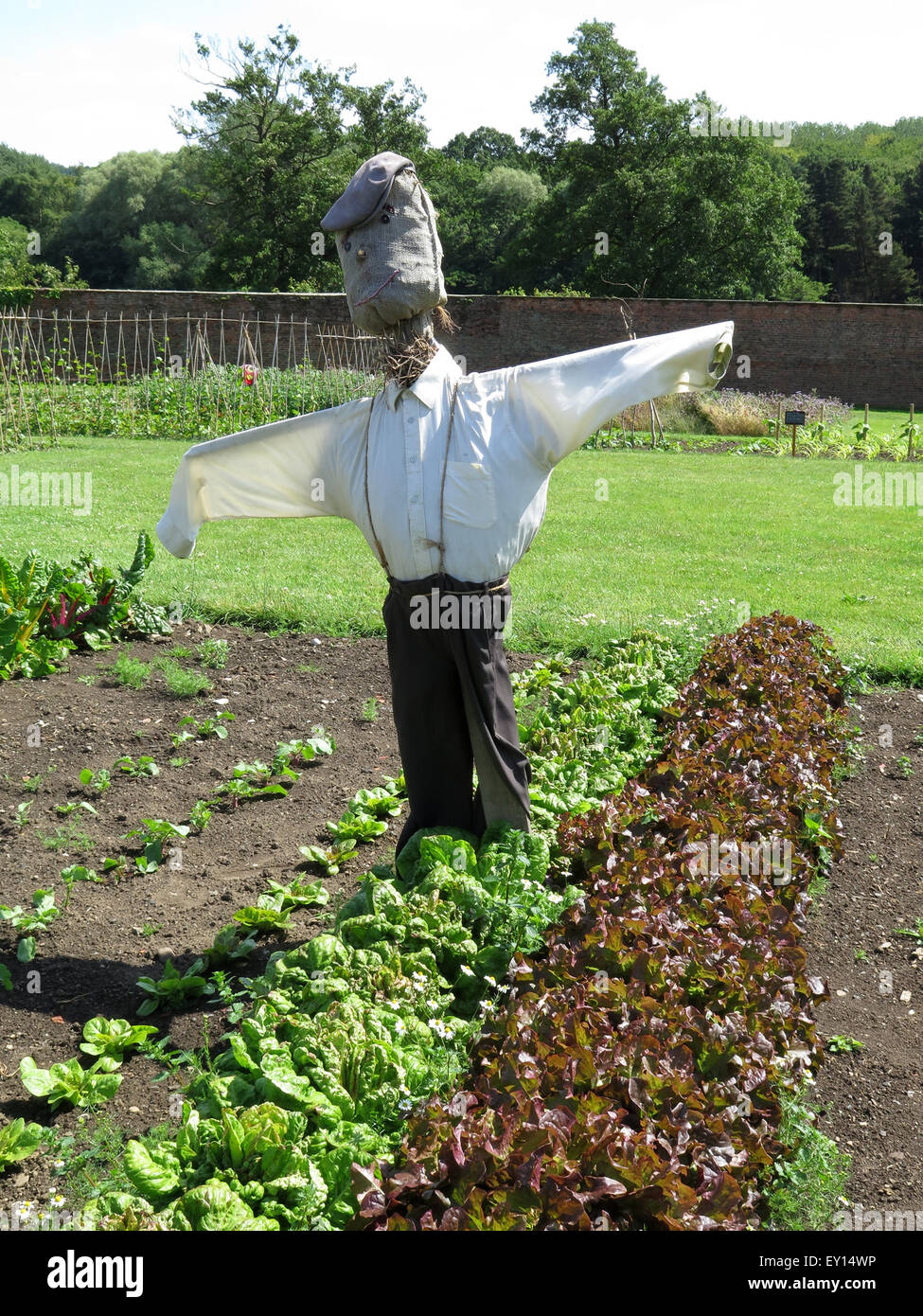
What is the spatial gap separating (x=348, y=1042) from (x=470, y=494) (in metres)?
1.52

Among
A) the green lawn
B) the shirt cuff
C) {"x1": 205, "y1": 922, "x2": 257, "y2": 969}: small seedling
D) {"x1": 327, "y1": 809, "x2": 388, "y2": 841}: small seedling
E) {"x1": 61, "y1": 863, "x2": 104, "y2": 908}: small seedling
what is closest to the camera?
{"x1": 205, "y1": 922, "x2": 257, "y2": 969}: small seedling

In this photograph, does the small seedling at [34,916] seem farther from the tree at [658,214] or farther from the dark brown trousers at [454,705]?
the tree at [658,214]

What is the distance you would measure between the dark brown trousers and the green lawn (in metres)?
3.33

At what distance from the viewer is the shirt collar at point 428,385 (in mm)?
3270

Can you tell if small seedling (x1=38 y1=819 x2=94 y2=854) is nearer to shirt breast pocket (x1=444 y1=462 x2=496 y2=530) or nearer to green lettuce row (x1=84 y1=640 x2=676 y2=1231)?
green lettuce row (x1=84 y1=640 x2=676 y2=1231)

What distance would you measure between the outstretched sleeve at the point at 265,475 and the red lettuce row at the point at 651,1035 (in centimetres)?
141

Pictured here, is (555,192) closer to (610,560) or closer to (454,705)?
(610,560)

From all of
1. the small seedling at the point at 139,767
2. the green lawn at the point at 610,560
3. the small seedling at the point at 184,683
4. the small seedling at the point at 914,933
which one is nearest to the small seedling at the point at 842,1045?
the small seedling at the point at 914,933

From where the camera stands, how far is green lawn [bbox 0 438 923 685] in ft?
24.3

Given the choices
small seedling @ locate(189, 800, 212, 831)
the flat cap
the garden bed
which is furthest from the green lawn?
the flat cap

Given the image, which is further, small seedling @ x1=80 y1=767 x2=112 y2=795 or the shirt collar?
small seedling @ x1=80 y1=767 x2=112 y2=795

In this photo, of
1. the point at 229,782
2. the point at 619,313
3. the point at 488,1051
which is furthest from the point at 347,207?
the point at 619,313

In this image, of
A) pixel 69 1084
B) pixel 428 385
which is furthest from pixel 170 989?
pixel 428 385

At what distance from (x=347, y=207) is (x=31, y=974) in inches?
100
